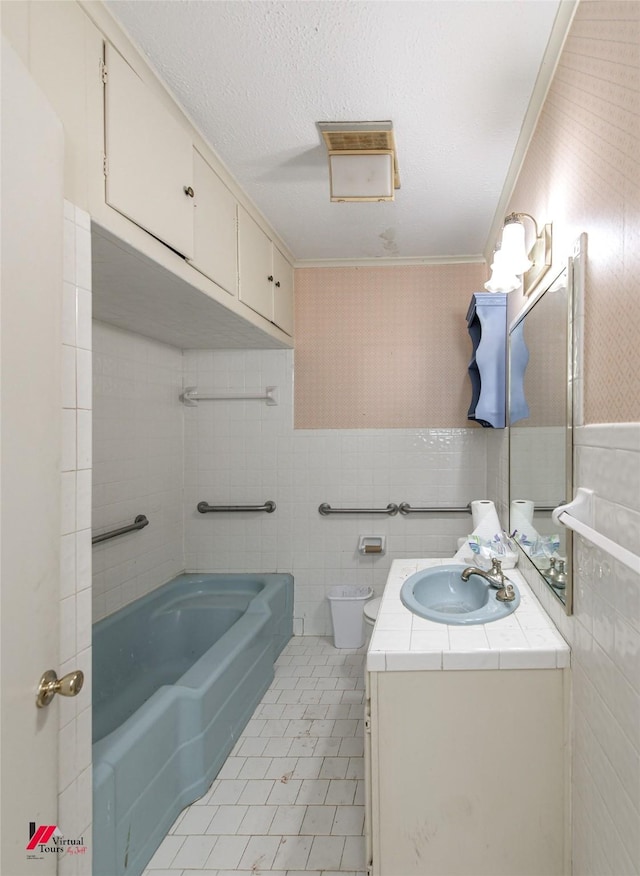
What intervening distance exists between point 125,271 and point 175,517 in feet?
6.12

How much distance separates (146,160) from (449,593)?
177 cm

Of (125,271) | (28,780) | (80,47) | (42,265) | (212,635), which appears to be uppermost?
(80,47)

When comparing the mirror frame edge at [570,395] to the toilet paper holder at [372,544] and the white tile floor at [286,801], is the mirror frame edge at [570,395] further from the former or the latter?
the toilet paper holder at [372,544]

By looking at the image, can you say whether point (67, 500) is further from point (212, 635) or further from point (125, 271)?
point (212, 635)

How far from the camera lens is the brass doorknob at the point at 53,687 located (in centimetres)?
96

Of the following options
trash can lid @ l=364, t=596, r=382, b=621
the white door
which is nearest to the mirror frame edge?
the white door

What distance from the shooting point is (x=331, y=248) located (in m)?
2.95

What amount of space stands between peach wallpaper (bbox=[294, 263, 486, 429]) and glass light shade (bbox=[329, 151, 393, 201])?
4.16 ft

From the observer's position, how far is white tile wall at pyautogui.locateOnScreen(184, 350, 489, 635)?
10.2 ft

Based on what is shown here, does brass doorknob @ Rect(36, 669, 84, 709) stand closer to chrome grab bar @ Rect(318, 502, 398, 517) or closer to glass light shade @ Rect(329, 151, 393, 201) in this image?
glass light shade @ Rect(329, 151, 393, 201)

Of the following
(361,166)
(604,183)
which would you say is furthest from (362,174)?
(604,183)

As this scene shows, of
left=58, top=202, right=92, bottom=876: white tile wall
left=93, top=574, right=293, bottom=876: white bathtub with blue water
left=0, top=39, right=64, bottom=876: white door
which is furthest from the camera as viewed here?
left=93, top=574, right=293, bottom=876: white bathtub with blue water

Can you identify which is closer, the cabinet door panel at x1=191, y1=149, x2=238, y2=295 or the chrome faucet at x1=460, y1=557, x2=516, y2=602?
the chrome faucet at x1=460, y1=557, x2=516, y2=602

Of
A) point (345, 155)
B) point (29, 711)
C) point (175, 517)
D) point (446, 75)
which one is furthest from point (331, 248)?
point (29, 711)
